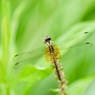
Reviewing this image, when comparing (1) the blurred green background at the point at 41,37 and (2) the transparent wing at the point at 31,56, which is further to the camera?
(2) the transparent wing at the point at 31,56

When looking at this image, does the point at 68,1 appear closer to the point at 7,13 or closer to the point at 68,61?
the point at 68,61

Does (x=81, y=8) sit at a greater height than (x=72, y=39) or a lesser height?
greater

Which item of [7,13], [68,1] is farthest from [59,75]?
[68,1]

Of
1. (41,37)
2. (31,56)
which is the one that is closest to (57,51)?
(31,56)

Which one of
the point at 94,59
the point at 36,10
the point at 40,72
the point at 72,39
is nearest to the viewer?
the point at 40,72

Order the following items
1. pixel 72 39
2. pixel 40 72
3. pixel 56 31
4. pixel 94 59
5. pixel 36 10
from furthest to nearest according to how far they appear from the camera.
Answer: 1. pixel 36 10
2. pixel 56 31
3. pixel 94 59
4. pixel 72 39
5. pixel 40 72
